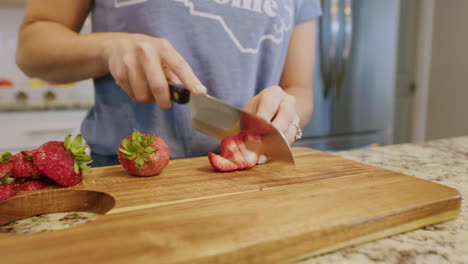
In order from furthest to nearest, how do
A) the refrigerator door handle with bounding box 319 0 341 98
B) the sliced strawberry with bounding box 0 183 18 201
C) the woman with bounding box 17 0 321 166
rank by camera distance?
the refrigerator door handle with bounding box 319 0 341 98
the woman with bounding box 17 0 321 166
the sliced strawberry with bounding box 0 183 18 201

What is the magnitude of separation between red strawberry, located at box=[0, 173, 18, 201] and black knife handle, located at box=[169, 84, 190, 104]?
1.20ft

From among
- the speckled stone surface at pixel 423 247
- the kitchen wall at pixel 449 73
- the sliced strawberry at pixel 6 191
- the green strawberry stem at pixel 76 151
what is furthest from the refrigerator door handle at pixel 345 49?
the sliced strawberry at pixel 6 191

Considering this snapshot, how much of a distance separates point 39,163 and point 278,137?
0.48 metres

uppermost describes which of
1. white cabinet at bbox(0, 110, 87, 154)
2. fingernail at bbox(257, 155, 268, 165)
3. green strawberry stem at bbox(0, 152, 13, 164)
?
green strawberry stem at bbox(0, 152, 13, 164)

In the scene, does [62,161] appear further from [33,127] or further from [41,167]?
[33,127]

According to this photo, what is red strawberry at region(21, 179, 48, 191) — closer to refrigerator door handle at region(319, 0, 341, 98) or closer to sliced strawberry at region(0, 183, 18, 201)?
sliced strawberry at region(0, 183, 18, 201)

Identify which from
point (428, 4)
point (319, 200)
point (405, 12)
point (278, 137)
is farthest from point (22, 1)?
point (428, 4)

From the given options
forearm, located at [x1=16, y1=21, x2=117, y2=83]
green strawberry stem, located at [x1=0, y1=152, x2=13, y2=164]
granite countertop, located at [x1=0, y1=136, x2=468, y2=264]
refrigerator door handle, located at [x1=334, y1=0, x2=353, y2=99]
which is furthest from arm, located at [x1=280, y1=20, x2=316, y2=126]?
refrigerator door handle, located at [x1=334, y1=0, x2=353, y2=99]

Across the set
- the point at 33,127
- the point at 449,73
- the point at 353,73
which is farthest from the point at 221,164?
the point at 449,73

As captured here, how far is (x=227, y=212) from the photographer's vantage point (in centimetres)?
57

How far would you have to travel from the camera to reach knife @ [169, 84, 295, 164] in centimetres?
79

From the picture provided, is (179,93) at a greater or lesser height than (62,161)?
greater

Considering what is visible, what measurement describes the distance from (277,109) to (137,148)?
0.34 m

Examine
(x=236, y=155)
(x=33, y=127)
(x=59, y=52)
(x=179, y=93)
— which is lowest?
(x=33, y=127)
